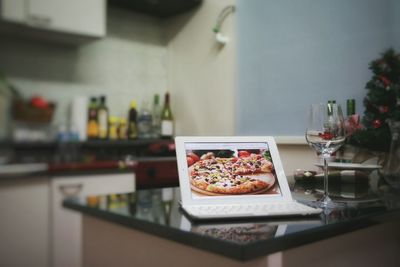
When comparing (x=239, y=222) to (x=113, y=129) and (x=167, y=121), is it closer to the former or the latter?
(x=113, y=129)

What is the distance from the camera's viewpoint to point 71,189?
4.15 feet

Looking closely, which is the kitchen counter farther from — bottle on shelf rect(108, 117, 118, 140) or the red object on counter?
bottle on shelf rect(108, 117, 118, 140)

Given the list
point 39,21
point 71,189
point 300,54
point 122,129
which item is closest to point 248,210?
point 71,189

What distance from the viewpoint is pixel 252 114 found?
1.58 m

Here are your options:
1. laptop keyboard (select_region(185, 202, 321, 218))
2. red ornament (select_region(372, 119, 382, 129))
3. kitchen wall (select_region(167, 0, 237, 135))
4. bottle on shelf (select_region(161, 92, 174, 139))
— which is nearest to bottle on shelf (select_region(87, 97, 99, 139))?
bottle on shelf (select_region(161, 92, 174, 139))

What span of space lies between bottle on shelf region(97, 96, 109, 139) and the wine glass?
1131mm

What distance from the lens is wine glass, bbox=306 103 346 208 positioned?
1.77ft

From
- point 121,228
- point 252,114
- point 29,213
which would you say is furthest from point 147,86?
point 121,228

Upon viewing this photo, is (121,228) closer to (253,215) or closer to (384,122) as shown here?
(253,215)

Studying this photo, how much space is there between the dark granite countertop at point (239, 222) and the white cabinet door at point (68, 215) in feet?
2.38

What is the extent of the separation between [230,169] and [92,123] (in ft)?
3.66

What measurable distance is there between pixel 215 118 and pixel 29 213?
898 millimetres

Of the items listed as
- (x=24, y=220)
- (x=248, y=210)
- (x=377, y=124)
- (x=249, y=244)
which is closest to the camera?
(x=249, y=244)

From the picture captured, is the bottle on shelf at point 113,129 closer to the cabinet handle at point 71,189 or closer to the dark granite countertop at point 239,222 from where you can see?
the cabinet handle at point 71,189
